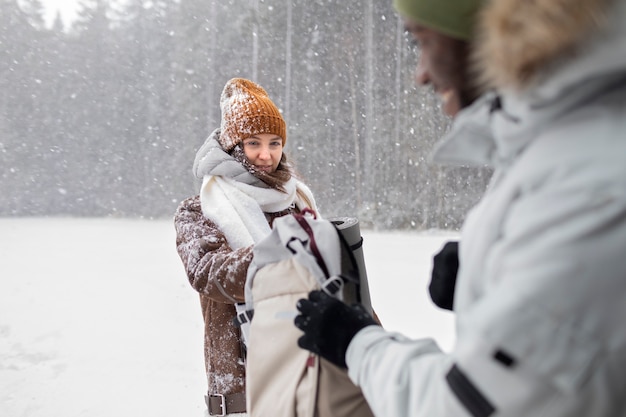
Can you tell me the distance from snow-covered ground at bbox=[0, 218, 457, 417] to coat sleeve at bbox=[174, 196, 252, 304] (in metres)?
4.29

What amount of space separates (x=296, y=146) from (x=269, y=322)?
18.6 m

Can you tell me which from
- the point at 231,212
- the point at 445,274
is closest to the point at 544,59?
the point at 445,274

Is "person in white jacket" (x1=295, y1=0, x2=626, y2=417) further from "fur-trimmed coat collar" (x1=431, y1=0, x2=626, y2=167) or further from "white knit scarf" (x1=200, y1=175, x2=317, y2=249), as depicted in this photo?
"white knit scarf" (x1=200, y1=175, x2=317, y2=249)

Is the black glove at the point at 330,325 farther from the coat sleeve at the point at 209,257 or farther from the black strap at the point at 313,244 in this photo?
the coat sleeve at the point at 209,257


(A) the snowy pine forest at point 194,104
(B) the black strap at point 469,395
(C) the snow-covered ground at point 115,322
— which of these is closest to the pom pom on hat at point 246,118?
(B) the black strap at point 469,395

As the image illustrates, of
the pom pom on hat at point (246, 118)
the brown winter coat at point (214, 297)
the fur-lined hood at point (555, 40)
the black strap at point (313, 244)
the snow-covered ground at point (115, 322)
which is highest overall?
the pom pom on hat at point (246, 118)

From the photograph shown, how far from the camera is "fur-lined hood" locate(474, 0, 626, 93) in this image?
0.78m

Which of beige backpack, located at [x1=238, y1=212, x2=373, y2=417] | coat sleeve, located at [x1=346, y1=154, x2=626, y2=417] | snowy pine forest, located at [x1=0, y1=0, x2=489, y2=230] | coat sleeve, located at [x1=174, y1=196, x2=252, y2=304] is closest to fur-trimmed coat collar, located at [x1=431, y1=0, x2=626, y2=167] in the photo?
coat sleeve, located at [x1=346, y1=154, x2=626, y2=417]

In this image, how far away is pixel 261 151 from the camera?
8.61ft

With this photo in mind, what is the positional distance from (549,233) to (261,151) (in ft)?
6.41

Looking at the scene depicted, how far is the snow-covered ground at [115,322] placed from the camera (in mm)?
6555

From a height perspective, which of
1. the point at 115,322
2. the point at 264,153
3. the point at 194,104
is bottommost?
the point at 115,322

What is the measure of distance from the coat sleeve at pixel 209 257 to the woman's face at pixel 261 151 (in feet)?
1.03

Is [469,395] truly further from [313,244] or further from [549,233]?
[313,244]
